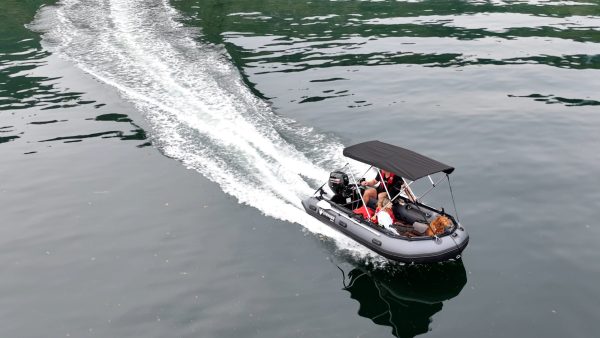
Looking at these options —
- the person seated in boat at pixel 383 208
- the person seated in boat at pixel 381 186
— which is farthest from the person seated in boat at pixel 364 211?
the person seated in boat at pixel 381 186

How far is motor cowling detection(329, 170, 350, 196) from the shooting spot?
21219mm

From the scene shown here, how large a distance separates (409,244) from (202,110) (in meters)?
15.7

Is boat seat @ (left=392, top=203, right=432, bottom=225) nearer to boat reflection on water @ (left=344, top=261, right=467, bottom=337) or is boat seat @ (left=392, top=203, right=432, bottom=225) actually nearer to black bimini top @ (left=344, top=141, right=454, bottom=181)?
black bimini top @ (left=344, top=141, right=454, bottom=181)

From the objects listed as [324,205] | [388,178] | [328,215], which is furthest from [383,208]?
[324,205]

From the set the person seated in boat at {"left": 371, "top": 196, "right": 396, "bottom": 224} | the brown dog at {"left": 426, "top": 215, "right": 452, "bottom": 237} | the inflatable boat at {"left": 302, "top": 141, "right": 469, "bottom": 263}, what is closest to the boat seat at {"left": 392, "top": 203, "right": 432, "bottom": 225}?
the inflatable boat at {"left": 302, "top": 141, "right": 469, "bottom": 263}

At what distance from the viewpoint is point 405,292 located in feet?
56.0

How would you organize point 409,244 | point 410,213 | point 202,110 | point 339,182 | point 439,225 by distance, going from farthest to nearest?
1. point 202,110
2. point 339,182
3. point 410,213
4. point 439,225
5. point 409,244

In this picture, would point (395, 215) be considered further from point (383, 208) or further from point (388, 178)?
point (388, 178)

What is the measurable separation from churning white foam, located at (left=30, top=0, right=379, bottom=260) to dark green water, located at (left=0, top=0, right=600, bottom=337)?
0.43 ft

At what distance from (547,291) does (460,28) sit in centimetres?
3289

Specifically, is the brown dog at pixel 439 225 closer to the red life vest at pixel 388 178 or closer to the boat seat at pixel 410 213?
the boat seat at pixel 410 213

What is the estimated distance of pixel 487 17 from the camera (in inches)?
1890

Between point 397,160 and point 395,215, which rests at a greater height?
point 397,160

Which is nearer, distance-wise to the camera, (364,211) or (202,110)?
(364,211)
